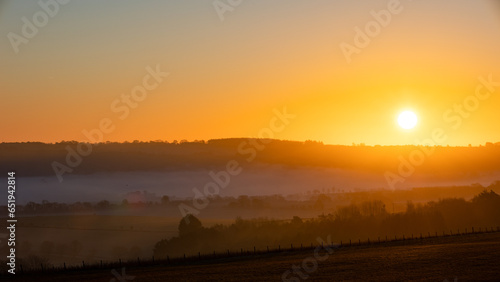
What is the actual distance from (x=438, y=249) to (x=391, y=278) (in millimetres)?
23997

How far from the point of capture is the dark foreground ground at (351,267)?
5676cm

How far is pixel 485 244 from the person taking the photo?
257 feet

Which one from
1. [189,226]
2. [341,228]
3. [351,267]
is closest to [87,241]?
[189,226]

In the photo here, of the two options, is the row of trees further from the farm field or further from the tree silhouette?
the farm field

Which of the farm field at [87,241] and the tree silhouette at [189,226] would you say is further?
the farm field at [87,241]

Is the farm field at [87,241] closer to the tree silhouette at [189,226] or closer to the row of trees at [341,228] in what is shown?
the tree silhouette at [189,226]

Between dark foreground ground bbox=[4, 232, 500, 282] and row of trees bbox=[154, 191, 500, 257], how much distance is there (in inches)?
2134

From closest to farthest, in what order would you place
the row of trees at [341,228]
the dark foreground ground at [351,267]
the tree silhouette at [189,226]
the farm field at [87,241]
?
1. the dark foreground ground at [351,267]
2. the row of trees at [341,228]
3. the tree silhouette at [189,226]
4. the farm field at [87,241]

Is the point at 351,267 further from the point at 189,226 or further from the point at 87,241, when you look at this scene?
the point at 87,241

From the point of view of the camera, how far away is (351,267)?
211 feet

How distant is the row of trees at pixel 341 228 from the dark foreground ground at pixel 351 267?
178 feet

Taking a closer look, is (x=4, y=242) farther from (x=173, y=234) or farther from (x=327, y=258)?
(x=327, y=258)

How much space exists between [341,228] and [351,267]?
257 feet

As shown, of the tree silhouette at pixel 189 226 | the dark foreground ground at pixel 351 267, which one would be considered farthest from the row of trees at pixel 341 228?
the dark foreground ground at pixel 351 267
